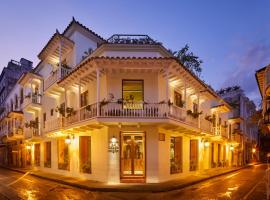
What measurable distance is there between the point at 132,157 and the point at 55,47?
1118cm

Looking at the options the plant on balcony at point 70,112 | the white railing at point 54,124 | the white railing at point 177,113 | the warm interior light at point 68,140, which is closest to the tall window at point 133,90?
the white railing at point 177,113

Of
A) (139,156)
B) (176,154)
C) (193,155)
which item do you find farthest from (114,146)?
(193,155)

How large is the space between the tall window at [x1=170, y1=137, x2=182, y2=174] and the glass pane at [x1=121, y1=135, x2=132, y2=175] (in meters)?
3.24

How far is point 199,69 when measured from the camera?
35.8m

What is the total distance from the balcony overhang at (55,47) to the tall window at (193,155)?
11757 mm

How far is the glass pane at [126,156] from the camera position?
18.9m

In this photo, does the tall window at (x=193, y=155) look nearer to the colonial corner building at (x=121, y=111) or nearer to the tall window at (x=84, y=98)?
the colonial corner building at (x=121, y=111)

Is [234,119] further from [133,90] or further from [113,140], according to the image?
[113,140]

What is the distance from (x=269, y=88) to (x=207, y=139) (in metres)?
21.5

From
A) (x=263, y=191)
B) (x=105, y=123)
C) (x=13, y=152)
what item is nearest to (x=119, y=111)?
(x=105, y=123)

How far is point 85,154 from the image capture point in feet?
69.7

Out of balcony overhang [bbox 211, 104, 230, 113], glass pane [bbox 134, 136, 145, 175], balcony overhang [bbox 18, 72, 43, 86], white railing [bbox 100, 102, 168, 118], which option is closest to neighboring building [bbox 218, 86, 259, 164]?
balcony overhang [bbox 211, 104, 230, 113]

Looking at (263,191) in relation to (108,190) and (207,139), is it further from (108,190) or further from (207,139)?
(207,139)

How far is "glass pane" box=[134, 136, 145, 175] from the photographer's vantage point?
62.2 feet
